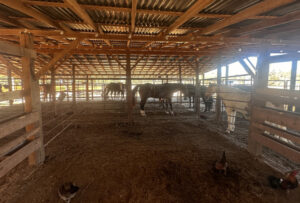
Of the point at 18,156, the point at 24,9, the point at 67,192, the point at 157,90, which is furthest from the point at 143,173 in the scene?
the point at 157,90

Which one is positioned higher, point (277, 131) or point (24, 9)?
point (24, 9)

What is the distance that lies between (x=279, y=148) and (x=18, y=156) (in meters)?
4.69

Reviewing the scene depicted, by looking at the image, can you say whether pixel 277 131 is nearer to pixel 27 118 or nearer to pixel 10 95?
pixel 27 118

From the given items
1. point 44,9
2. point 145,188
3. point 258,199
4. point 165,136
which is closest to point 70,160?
point 145,188

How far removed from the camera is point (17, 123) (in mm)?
2148

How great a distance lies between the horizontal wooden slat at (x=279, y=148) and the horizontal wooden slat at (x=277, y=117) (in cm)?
38

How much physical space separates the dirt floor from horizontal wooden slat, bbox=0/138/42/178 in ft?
1.21

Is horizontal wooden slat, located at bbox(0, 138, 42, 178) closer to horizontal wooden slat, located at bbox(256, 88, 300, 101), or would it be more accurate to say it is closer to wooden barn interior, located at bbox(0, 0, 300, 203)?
wooden barn interior, located at bbox(0, 0, 300, 203)

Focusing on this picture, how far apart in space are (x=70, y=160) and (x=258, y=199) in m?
3.43

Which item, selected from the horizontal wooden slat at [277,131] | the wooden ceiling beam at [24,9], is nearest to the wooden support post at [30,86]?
the wooden ceiling beam at [24,9]

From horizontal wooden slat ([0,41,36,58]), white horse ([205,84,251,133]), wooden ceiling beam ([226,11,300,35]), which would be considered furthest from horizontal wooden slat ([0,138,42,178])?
white horse ([205,84,251,133])

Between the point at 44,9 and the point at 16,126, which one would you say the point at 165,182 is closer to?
the point at 16,126

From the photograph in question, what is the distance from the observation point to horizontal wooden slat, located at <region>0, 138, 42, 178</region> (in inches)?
76.2

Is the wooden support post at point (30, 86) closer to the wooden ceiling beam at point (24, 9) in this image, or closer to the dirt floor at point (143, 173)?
the dirt floor at point (143, 173)
